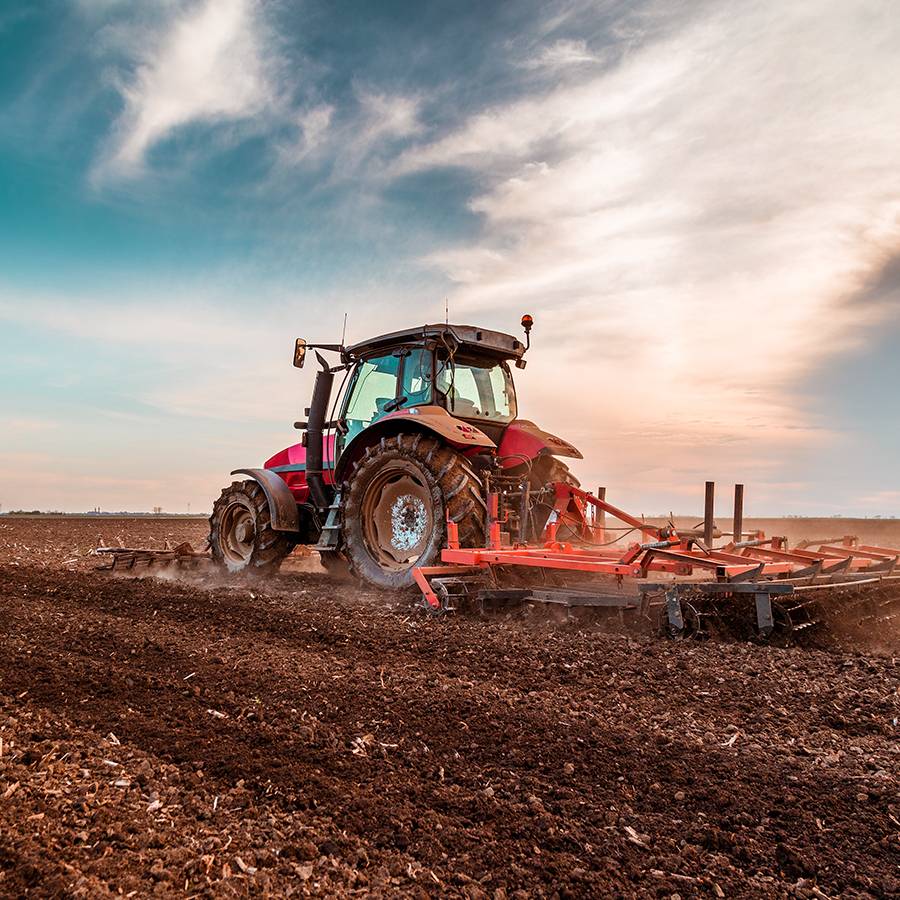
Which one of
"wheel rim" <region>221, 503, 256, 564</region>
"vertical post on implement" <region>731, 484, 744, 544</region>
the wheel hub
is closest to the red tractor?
the wheel hub

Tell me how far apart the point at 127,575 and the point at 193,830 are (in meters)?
7.87

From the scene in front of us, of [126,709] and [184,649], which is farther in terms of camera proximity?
[184,649]

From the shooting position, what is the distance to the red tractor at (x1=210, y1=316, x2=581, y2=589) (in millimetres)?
7070

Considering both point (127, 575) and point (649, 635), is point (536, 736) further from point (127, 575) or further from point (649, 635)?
point (127, 575)

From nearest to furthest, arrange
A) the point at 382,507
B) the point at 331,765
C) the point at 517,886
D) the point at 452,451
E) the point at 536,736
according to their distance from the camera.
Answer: the point at 517,886, the point at 331,765, the point at 536,736, the point at 452,451, the point at 382,507

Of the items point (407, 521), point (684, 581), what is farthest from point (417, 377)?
point (684, 581)

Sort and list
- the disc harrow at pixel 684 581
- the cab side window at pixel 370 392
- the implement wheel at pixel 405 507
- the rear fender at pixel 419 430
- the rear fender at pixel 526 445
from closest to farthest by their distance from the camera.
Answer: the disc harrow at pixel 684 581 → the implement wheel at pixel 405 507 → the rear fender at pixel 419 430 → the rear fender at pixel 526 445 → the cab side window at pixel 370 392

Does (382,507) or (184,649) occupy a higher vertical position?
(382,507)

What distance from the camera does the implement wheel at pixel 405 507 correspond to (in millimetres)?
6875

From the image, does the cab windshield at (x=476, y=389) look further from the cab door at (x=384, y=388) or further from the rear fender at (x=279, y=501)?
the rear fender at (x=279, y=501)

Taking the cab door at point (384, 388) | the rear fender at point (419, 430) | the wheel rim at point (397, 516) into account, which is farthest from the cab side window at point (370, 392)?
the wheel rim at point (397, 516)

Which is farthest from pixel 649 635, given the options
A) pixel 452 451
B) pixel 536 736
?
pixel 452 451

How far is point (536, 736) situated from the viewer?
136 inches

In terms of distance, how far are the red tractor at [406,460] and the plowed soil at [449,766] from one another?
1.81 m
